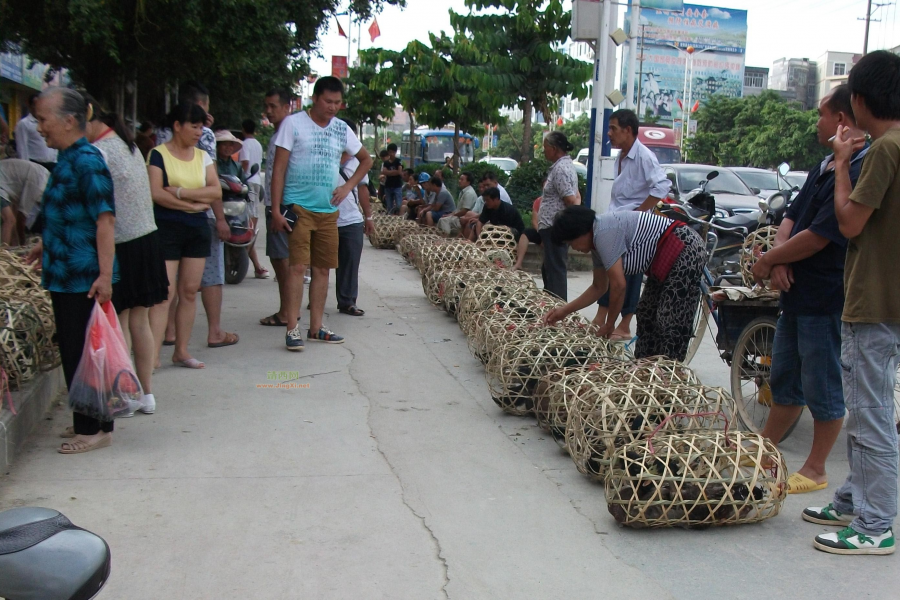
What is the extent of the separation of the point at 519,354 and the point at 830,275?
1922mm

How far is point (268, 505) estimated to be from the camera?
13.2ft

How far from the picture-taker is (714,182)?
54.9ft

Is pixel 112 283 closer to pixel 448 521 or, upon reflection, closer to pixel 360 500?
pixel 360 500

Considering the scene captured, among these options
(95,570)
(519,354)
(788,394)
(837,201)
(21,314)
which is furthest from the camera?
(519,354)

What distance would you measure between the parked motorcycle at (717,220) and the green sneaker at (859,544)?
3.14 metres

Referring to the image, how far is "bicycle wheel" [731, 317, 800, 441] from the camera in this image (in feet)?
16.9

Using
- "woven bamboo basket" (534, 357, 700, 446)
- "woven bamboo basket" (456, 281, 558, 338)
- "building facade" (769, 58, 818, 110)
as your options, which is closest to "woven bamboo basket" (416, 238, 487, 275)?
"woven bamboo basket" (456, 281, 558, 338)

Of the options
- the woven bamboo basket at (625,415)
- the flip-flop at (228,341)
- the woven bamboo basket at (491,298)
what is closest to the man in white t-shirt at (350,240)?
the woven bamboo basket at (491,298)

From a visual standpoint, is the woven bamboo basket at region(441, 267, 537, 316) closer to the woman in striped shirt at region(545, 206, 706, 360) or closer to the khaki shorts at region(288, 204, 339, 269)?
the khaki shorts at region(288, 204, 339, 269)

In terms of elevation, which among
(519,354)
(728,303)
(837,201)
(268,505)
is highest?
(837,201)

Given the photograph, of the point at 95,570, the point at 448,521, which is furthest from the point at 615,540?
the point at 95,570

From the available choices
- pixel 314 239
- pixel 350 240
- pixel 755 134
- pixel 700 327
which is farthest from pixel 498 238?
pixel 755 134

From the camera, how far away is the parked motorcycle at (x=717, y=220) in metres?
6.95

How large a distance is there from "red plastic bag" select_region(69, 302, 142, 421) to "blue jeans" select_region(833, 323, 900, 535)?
11.3ft
